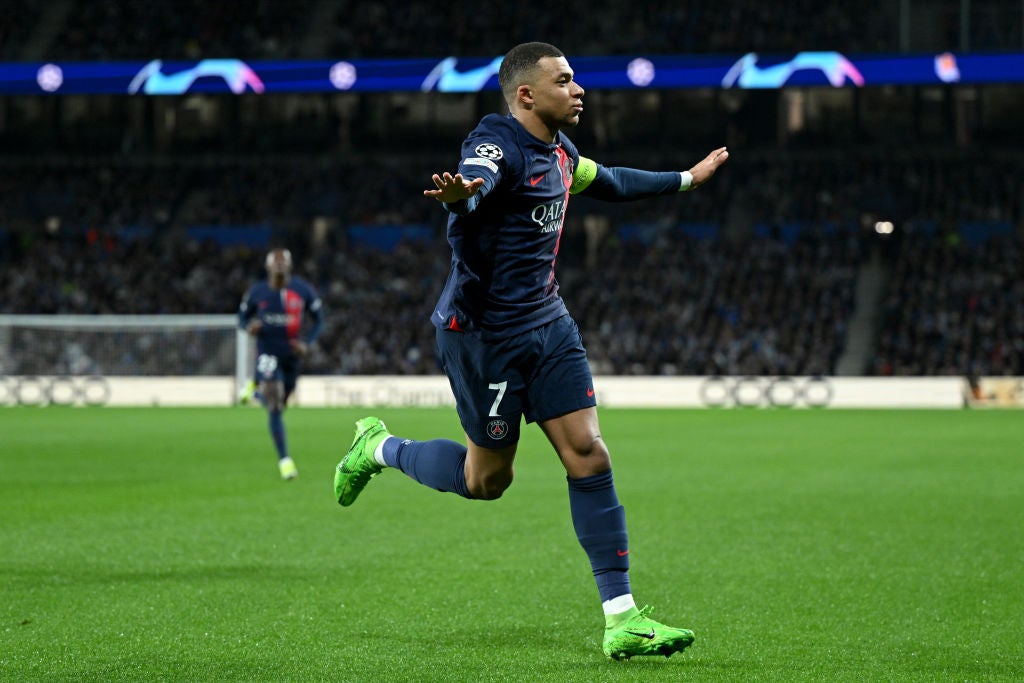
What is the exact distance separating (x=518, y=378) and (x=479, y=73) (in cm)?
2487

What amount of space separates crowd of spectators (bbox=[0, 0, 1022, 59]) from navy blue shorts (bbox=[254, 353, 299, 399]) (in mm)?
22406

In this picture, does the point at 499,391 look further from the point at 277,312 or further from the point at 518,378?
the point at 277,312

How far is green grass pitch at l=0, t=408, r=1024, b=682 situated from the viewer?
190 inches

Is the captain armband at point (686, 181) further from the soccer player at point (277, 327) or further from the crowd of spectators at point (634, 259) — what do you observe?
the crowd of spectators at point (634, 259)

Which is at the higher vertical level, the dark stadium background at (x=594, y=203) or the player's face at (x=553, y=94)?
the dark stadium background at (x=594, y=203)

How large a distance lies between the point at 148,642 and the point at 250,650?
0.42 metres

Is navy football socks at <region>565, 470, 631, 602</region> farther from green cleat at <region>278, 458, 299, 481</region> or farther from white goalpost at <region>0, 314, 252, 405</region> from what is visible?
white goalpost at <region>0, 314, 252, 405</region>

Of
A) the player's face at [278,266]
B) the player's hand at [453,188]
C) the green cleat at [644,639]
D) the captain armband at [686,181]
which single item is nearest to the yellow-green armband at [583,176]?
the captain armband at [686,181]

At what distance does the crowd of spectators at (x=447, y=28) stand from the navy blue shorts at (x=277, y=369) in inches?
882

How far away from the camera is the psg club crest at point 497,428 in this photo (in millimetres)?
4980

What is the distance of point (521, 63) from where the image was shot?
4977 mm

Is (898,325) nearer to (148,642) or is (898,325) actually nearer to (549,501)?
(549,501)

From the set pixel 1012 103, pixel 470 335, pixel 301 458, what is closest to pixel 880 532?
pixel 470 335

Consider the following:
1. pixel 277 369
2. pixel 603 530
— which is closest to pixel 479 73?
pixel 277 369
